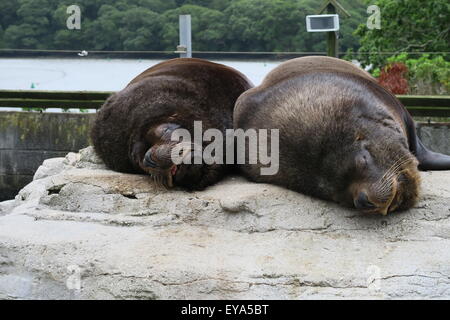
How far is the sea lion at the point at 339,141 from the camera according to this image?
464cm

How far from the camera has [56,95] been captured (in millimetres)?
9375

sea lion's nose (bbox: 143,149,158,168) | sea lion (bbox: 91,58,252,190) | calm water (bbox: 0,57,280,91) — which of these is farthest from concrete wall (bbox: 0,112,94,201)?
sea lion's nose (bbox: 143,149,158,168)

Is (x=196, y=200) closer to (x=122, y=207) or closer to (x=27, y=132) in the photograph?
(x=122, y=207)

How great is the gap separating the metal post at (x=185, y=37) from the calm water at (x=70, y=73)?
1.49 ft

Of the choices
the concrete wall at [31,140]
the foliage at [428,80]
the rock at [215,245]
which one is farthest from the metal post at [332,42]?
the rock at [215,245]

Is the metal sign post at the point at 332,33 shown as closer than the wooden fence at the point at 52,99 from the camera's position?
No

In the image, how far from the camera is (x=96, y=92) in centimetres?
924

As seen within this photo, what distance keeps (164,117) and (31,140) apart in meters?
4.27

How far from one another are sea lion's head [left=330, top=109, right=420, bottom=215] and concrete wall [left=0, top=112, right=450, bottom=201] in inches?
197

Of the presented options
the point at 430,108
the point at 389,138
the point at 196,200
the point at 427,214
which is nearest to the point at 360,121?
the point at 389,138

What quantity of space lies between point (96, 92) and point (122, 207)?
4.35m

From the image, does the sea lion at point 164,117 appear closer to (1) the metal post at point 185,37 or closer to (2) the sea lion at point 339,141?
(2) the sea lion at point 339,141

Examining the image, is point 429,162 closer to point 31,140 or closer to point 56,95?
point 56,95

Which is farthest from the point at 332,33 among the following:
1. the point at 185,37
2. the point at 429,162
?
the point at 429,162
